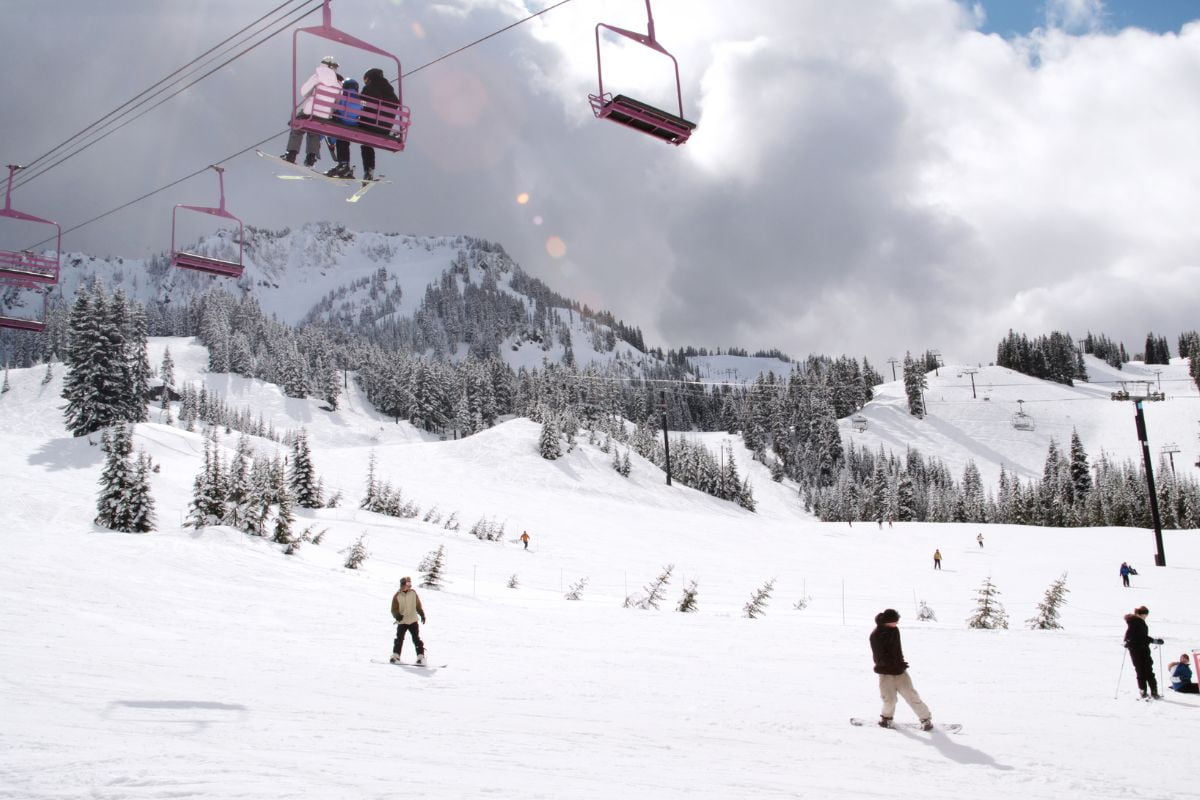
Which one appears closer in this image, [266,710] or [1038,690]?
[266,710]

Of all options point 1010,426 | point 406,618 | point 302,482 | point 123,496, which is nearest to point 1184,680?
point 406,618

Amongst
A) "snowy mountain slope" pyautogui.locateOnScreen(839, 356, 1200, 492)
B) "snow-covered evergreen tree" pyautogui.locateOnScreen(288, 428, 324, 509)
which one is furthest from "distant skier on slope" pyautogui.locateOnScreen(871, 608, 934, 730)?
"snowy mountain slope" pyautogui.locateOnScreen(839, 356, 1200, 492)

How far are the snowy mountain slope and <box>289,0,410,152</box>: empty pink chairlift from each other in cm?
13137

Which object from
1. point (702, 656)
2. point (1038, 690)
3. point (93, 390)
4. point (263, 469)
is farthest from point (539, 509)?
point (1038, 690)

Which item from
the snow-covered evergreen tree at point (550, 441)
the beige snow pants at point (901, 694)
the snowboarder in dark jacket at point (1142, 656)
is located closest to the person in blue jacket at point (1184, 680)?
the snowboarder in dark jacket at point (1142, 656)

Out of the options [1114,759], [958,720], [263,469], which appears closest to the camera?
[1114,759]

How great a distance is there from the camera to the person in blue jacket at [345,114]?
10781 millimetres

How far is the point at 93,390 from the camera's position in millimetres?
52469

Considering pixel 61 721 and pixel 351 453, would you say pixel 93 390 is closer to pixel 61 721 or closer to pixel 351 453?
pixel 351 453

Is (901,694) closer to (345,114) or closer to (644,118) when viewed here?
(644,118)

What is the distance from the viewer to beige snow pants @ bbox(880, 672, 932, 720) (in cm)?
868

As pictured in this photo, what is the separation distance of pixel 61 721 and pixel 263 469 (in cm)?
2927

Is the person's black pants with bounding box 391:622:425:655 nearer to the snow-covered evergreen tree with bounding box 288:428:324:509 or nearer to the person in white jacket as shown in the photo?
the person in white jacket

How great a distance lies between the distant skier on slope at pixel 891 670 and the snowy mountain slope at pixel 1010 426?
423 feet
